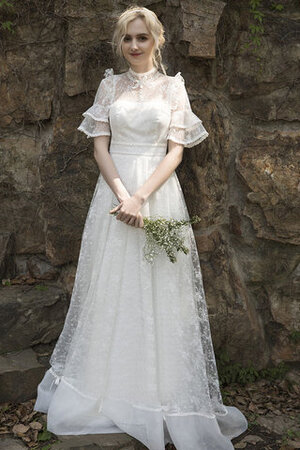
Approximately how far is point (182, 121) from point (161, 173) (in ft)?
1.13

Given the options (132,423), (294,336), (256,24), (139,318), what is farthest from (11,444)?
(256,24)

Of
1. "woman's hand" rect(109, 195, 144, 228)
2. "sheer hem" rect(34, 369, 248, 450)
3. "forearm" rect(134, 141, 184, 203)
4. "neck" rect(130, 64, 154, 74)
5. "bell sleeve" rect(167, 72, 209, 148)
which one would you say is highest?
"neck" rect(130, 64, 154, 74)

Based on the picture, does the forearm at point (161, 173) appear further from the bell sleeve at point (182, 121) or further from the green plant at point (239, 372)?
the green plant at point (239, 372)

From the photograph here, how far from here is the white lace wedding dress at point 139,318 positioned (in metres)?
2.60

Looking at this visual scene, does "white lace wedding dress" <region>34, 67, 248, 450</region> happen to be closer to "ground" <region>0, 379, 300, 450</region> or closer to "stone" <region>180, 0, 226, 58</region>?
"ground" <region>0, 379, 300, 450</region>

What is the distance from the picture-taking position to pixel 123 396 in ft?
8.59

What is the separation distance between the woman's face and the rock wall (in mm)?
313

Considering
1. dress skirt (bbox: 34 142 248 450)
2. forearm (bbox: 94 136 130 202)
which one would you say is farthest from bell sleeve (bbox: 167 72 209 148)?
forearm (bbox: 94 136 130 202)

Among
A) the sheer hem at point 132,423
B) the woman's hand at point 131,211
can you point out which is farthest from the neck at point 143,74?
the sheer hem at point 132,423

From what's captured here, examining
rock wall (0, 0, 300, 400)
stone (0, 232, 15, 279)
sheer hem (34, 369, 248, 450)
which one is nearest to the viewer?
sheer hem (34, 369, 248, 450)

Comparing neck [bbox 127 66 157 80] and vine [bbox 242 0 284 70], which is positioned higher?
vine [bbox 242 0 284 70]

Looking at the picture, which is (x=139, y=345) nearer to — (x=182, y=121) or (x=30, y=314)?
(x=30, y=314)

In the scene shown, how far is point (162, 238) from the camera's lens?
2594 mm

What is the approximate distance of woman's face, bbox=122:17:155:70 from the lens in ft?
8.81
